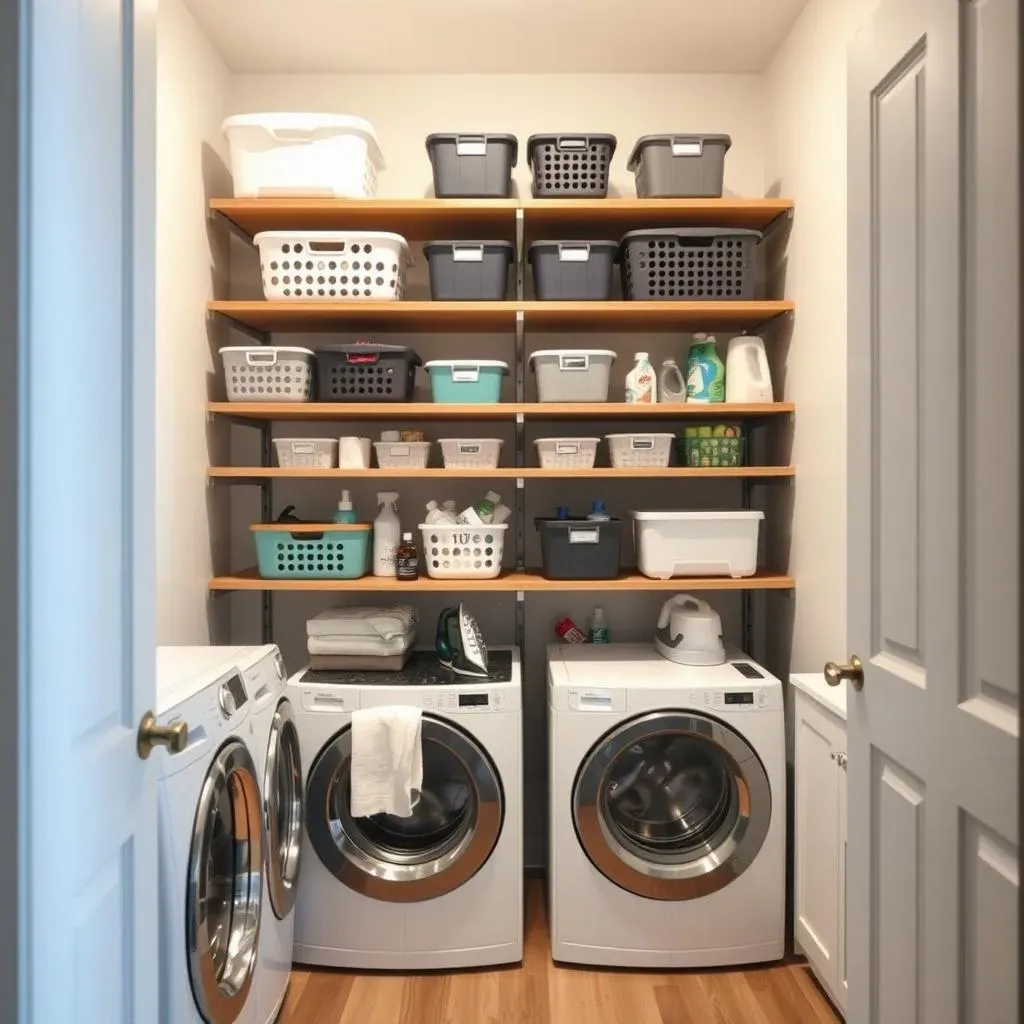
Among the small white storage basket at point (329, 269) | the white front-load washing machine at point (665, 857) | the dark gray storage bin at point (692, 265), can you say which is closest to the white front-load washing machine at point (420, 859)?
the white front-load washing machine at point (665, 857)

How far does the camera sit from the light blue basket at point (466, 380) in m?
2.54

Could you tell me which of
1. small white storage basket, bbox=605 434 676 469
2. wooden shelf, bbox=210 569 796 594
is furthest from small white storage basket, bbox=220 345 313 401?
small white storage basket, bbox=605 434 676 469

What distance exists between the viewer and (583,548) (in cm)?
258

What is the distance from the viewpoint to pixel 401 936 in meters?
2.35

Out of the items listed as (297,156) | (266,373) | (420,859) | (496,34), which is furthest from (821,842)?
(496,34)

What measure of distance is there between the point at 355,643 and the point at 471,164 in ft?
5.00

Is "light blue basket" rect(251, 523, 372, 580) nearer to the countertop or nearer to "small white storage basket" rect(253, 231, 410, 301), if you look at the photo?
"small white storage basket" rect(253, 231, 410, 301)

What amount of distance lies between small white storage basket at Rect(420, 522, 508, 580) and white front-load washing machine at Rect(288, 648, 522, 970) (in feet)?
1.22

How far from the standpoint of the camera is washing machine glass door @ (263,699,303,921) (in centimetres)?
204

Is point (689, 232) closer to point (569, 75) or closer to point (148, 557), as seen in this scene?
point (569, 75)

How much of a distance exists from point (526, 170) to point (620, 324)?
0.68 metres

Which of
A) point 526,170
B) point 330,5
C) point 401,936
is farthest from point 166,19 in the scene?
point 401,936

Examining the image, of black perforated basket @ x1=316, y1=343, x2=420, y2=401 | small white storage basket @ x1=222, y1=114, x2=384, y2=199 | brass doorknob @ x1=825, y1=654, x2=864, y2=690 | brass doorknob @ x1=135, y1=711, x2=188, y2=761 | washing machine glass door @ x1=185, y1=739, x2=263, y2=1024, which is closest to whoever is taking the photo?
brass doorknob @ x1=135, y1=711, x2=188, y2=761

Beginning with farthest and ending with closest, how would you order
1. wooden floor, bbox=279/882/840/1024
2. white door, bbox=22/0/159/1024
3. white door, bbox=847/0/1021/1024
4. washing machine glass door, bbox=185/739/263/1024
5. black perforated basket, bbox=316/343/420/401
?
black perforated basket, bbox=316/343/420/401
wooden floor, bbox=279/882/840/1024
washing machine glass door, bbox=185/739/263/1024
white door, bbox=847/0/1021/1024
white door, bbox=22/0/159/1024
